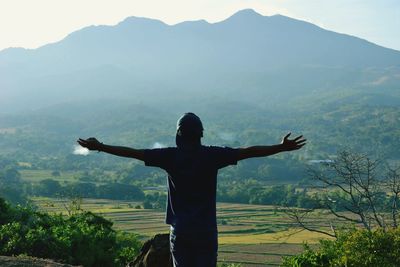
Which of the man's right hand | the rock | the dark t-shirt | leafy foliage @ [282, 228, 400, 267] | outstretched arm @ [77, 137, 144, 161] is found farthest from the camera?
leafy foliage @ [282, 228, 400, 267]

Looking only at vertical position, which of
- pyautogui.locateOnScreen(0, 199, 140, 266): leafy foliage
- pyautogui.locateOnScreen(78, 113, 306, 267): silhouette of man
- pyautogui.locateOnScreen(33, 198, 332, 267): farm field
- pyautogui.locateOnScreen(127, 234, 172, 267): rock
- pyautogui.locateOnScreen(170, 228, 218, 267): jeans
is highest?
pyautogui.locateOnScreen(78, 113, 306, 267): silhouette of man

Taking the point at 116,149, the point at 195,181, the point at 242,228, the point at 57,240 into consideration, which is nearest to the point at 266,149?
the point at 195,181

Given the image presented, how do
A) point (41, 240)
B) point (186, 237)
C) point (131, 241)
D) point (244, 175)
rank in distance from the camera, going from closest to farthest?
point (186, 237), point (41, 240), point (131, 241), point (244, 175)

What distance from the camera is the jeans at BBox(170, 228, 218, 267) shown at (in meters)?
4.83

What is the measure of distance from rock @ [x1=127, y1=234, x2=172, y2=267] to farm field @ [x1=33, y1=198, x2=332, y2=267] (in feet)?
76.0

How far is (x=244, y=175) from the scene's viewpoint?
12081 cm

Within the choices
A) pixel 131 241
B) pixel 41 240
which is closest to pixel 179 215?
pixel 41 240

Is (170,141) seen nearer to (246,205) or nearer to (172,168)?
(246,205)

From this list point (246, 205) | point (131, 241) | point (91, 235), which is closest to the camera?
point (91, 235)

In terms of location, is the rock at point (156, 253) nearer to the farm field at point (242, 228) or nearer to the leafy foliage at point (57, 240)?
the leafy foliage at point (57, 240)

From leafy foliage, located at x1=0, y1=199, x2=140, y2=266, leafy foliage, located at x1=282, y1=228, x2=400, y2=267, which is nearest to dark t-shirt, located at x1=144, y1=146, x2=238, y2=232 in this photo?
leafy foliage, located at x1=282, y1=228, x2=400, y2=267

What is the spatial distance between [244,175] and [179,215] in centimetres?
11668

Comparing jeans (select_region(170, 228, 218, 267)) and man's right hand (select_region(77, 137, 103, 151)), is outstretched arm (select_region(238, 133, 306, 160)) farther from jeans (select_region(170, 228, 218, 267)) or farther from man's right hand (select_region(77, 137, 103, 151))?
man's right hand (select_region(77, 137, 103, 151))

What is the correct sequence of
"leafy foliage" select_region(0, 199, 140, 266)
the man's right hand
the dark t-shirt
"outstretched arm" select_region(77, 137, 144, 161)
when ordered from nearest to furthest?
the dark t-shirt
"outstretched arm" select_region(77, 137, 144, 161)
the man's right hand
"leafy foliage" select_region(0, 199, 140, 266)
